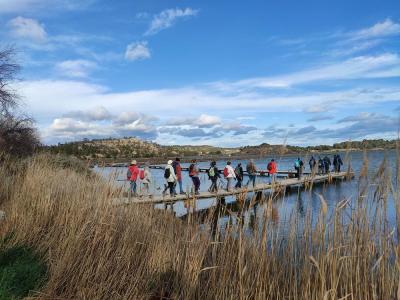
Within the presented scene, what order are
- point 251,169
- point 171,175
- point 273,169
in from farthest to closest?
point 171,175 < point 251,169 < point 273,169

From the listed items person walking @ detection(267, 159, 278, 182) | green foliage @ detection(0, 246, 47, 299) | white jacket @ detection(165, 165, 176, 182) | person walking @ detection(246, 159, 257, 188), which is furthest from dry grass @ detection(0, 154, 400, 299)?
white jacket @ detection(165, 165, 176, 182)

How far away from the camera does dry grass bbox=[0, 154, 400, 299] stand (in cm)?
332

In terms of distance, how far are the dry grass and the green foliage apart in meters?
0.17

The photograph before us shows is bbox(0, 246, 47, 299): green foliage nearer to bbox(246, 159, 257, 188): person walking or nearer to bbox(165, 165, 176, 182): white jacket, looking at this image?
bbox(246, 159, 257, 188): person walking

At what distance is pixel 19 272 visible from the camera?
4.84 meters

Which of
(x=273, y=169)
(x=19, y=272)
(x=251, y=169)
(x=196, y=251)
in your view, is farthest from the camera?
(x=251, y=169)

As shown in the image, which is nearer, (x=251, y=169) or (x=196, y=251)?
(x=196, y=251)

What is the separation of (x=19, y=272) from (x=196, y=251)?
2023mm

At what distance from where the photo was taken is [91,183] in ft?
26.0

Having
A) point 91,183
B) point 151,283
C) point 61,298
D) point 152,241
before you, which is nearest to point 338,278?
point 151,283

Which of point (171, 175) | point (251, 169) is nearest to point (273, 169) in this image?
point (251, 169)

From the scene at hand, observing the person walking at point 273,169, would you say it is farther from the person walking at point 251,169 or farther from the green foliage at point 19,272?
the green foliage at point 19,272

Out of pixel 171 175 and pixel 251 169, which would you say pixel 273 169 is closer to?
pixel 251 169

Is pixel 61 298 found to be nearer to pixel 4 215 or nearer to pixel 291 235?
pixel 291 235
